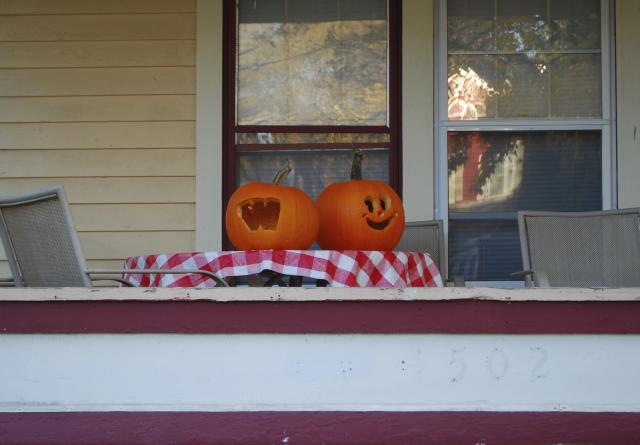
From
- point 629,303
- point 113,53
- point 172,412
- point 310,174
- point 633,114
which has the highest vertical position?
point 113,53

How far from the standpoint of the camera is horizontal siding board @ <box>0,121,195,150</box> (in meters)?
4.28

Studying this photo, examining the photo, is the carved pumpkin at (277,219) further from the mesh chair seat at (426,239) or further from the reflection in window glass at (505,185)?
the reflection in window glass at (505,185)

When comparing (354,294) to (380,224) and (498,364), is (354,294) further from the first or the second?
(380,224)

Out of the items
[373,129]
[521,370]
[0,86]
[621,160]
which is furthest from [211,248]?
[521,370]

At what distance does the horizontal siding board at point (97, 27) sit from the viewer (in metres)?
4.32

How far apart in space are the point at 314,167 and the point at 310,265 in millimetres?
1947

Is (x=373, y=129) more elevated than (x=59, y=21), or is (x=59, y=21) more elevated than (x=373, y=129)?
(x=59, y=21)

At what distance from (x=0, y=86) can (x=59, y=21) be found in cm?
45

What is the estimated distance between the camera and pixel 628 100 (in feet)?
13.8

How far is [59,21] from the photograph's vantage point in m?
4.36

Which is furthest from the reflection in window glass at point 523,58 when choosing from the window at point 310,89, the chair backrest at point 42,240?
the chair backrest at point 42,240

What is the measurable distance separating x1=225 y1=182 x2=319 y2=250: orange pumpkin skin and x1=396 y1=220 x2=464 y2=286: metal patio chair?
1305mm

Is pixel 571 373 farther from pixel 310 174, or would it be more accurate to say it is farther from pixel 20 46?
pixel 20 46

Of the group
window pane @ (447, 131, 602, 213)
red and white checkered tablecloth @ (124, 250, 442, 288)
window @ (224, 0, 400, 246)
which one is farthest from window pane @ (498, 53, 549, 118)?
red and white checkered tablecloth @ (124, 250, 442, 288)
